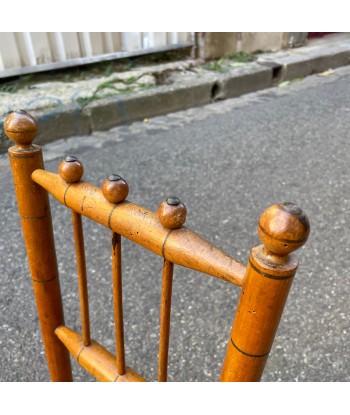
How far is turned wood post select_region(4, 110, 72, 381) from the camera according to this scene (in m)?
0.84

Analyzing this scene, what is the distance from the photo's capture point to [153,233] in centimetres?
67

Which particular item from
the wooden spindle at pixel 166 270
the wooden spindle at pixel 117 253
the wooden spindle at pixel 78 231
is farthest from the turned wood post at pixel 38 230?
the wooden spindle at pixel 166 270

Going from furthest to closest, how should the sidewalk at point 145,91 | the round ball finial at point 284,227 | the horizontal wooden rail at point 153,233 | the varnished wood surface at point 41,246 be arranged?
the sidewalk at point 145,91, the varnished wood surface at point 41,246, the horizontal wooden rail at point 153,233, the round ball finial at point 284,227

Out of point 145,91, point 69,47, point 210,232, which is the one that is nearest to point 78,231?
point 210,232

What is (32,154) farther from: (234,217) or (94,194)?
(234,217)

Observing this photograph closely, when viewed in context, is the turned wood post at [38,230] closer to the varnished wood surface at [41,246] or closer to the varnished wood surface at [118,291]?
the varnished wood surface at [41,246]

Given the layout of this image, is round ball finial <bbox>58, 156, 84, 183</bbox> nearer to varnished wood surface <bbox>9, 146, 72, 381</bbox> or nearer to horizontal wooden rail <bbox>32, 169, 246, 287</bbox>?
horizontal wooden rail <bbox>32, 169, 246, 287</bbox>

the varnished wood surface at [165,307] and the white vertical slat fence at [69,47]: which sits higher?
the varnished wood surface at [165,307]

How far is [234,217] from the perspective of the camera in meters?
2.29

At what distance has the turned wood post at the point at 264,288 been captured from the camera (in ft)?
1.64

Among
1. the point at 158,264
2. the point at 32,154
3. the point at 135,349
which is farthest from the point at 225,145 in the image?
the point at 32,154

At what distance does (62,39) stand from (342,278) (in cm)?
261

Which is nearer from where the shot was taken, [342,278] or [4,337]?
[4,337]

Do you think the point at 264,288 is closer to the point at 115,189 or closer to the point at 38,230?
the point at 115,189
